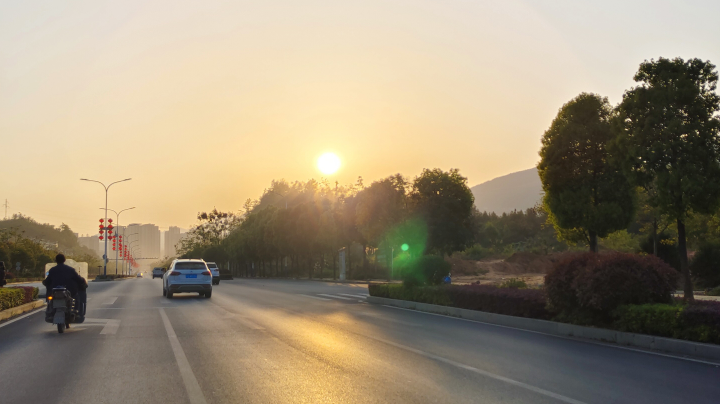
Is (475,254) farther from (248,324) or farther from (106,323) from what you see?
(106,323)

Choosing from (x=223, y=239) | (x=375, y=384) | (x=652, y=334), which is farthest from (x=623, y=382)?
(x=223, y=239)

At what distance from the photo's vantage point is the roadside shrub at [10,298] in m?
17.7

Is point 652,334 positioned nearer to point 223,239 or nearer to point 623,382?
point 623,382

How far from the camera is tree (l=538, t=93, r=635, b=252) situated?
24922mm

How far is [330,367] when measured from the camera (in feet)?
28.5

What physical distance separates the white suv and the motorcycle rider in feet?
39.5

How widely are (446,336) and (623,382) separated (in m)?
4.99

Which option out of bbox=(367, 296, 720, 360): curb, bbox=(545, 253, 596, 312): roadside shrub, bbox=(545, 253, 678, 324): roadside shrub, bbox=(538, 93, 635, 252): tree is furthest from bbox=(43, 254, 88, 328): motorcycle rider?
bbox=(538, 93, 635, 252): tree

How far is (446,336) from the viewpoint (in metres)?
12.4

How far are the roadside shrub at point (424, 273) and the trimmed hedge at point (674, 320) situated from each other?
379 inches

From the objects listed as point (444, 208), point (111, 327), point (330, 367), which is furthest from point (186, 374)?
point (444, 208)

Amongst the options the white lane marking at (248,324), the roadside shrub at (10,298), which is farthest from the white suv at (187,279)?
the white lane marking at (248,324)

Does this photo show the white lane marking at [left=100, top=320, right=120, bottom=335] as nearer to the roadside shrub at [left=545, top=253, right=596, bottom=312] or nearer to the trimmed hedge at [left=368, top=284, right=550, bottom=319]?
the trimmed hedge at [left=368, top=284, right=550, bottom=319]

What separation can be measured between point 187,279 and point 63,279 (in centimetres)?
1268
